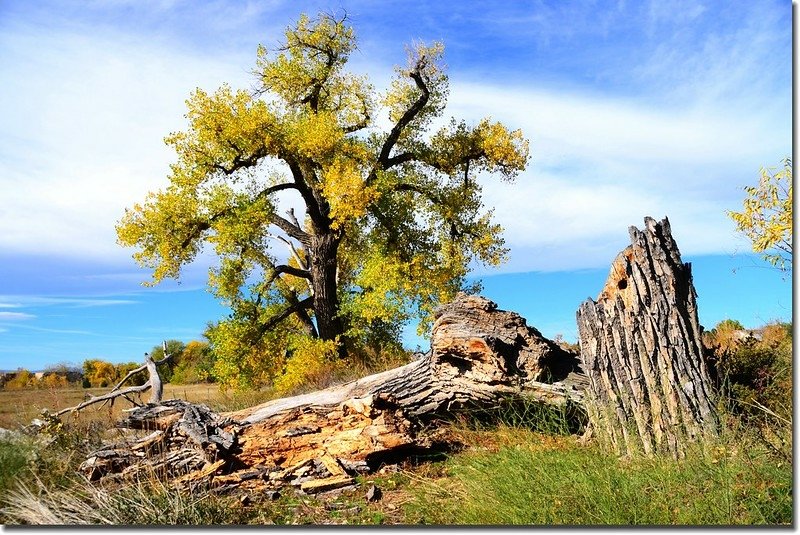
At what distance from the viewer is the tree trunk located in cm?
1759

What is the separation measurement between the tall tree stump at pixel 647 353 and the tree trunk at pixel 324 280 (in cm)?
1084

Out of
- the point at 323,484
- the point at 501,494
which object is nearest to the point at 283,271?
the point at 323,484

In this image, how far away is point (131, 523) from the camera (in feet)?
19.2

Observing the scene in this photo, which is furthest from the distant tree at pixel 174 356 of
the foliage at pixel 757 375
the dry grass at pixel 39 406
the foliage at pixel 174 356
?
the foliage at pixel 757 375

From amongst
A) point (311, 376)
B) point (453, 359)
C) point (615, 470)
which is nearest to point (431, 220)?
point (311, 376)

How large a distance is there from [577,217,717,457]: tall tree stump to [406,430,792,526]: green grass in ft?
2.55

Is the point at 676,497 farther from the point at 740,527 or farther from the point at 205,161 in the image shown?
the point at 205,161

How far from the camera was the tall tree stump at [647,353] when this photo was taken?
6609mm

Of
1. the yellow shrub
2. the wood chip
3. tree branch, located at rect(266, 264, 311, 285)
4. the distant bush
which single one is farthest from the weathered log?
tree branch, located at rect(266, 264, 311, 285)

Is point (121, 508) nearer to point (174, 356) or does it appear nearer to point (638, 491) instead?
point (638, 491)

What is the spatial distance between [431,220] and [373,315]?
313cm

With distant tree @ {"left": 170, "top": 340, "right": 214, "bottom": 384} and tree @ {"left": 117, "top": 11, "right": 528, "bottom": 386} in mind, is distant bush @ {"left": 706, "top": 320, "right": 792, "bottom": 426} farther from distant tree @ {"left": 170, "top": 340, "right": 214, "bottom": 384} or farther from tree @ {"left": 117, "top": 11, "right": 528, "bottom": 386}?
distant tree @ {"left": 170, "top": 340, "right": 214, "bottom": 384}

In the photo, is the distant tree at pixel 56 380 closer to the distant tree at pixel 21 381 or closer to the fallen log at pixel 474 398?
the distant tree at pixel 21 381

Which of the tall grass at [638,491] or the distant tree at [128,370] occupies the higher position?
the distant tree at [128,370]
